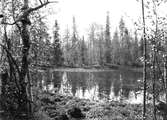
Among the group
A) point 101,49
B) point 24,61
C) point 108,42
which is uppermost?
point 108,42

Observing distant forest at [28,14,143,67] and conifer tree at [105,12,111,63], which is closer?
distant forest at [28,14,143,67]

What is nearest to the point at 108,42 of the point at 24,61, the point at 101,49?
the point at 101,49

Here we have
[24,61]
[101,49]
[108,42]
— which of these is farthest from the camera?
[101,49]

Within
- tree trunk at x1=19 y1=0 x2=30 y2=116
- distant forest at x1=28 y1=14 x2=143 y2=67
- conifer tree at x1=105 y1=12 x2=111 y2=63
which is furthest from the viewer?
conifer tree at x1=105 y1=12 x2=111 y2=63

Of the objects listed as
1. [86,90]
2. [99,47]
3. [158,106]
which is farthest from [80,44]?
[158,106]

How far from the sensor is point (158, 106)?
11016 mm

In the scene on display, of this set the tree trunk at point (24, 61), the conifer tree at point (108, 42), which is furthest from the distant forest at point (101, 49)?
the tree trunk at point (24, 61)

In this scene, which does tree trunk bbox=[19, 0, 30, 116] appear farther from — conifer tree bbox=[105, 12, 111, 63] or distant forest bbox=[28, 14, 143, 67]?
conifer tree bbox=[105, 12, 111, 63]

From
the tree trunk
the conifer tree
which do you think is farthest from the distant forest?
the tree trunk

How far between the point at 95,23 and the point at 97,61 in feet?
56.8

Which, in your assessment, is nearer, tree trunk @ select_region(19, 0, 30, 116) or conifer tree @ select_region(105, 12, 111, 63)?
tree trunk @ select_region(19, 0, 30, 116)

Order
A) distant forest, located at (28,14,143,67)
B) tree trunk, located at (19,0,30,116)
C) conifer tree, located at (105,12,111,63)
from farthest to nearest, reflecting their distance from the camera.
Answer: conifer tree, located at (105,12,111,63)
distant forest, located at (28,14,143,67)
tree trunk, located at (19,0,30,116)

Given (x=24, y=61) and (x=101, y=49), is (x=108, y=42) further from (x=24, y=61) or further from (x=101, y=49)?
(x=24, y=61)

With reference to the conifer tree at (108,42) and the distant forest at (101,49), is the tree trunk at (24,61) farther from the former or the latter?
the conifer tree at (108,42)
